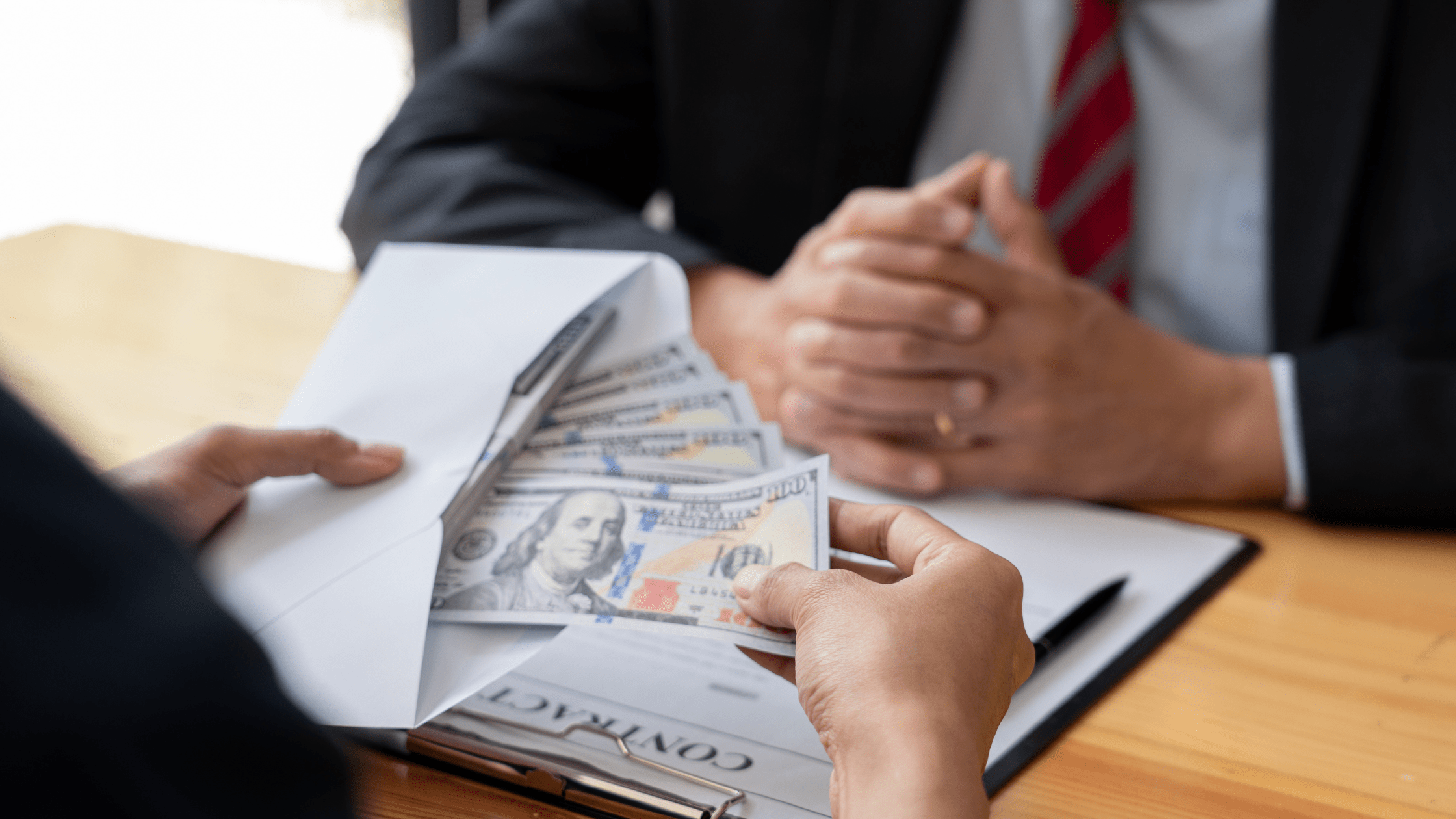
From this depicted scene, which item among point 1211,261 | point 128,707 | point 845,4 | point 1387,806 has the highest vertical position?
point 845,4

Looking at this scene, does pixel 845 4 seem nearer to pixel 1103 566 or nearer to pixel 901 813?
pixel 1103 566

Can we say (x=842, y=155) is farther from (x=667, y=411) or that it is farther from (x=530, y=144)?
(x=667, y=411)

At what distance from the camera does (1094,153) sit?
3.77 ft

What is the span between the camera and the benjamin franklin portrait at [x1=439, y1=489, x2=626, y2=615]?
50 centimetres

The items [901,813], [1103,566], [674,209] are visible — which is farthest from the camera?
[674,209]

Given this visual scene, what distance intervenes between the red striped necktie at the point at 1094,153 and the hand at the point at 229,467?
0.88 meters

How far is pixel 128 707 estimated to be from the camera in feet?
0.64

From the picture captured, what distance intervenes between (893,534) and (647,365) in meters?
0.27

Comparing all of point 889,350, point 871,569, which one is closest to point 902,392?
point 889,350

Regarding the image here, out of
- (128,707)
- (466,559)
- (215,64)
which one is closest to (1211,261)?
(466,559)

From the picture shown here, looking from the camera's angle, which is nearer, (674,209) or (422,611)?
(422,611)

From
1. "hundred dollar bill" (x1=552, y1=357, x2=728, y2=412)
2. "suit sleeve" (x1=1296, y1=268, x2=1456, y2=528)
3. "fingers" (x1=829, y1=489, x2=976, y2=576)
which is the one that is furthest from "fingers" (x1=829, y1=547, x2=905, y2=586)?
"suit sleeve" (x1=1296, y1=268, x2=1456, y2=528)

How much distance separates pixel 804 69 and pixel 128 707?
1.14 m

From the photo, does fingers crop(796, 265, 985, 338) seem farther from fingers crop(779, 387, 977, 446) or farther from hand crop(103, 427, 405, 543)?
hand crop(103, 427, 405, 543)
